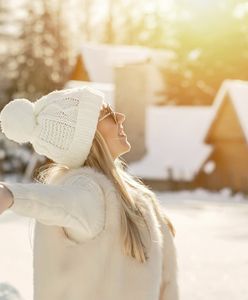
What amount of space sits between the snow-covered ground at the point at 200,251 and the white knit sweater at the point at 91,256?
288mm

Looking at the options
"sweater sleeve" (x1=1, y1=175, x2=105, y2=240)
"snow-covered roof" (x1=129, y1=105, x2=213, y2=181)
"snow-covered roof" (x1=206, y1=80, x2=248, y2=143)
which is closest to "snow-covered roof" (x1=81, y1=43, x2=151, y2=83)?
"snow-covered roof" (x1=129, y1=105, x2=213, y2=181)

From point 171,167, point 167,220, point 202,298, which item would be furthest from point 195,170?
point 167,220

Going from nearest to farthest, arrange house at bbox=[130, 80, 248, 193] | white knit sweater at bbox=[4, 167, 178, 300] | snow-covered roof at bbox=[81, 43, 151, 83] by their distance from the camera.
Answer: white knit sweater at bbox=[4, 167, 178, 300] → house at bbox=[130, 80, 248, 193] → snow-covered roof at bbox=[81, 43, 151, 83]

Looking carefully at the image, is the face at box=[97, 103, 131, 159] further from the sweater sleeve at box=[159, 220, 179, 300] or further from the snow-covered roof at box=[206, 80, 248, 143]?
the snow-covered roof at box=[206, 80, 248, 143]

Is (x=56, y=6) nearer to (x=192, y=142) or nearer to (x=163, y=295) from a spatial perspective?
(x=192, y=142)

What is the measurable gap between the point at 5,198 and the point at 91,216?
0.43m

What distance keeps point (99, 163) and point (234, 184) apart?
89.5ft

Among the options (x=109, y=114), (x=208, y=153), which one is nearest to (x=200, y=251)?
(x=109, y=114)

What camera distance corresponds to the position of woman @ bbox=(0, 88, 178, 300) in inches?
108

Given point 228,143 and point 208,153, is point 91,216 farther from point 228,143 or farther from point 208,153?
point 228,143

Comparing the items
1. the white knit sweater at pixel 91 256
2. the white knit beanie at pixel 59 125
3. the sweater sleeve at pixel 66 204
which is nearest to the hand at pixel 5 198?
the sweater sleeve at pixel 66 204

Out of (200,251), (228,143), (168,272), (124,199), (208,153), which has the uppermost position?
(124,199)

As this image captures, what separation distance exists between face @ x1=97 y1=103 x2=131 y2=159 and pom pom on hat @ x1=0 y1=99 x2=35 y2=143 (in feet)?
0.83

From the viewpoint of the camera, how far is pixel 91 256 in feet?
9.01
